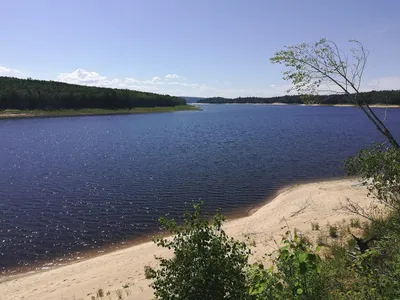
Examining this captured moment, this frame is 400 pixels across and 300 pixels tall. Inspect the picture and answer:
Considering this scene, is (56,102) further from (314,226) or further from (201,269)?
(201,269)

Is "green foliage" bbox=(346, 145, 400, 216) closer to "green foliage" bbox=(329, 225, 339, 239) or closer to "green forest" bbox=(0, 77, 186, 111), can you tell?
"green foliage" bbox=(329, 225, 339, 239)

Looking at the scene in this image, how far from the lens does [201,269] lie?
6570 mm

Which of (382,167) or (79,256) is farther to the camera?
(79,256)

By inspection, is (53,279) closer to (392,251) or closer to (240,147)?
(392,251)

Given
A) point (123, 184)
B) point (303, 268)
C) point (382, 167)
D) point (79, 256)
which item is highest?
point (382, 167)

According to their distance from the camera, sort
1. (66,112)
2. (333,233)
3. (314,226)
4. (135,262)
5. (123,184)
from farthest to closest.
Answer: (66,112) → (123,184) → (314,226) → (333,233) → (135,262)

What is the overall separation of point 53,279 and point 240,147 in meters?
Result: 42.2

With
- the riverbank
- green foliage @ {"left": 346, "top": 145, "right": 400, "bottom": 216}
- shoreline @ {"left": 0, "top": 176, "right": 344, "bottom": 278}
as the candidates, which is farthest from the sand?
the riverbank

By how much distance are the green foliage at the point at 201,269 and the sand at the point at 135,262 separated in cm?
616

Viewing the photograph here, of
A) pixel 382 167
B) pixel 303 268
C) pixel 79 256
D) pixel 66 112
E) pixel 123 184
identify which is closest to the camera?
pixel 303 268

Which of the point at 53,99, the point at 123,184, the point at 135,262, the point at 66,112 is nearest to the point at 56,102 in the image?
the point at 53,99

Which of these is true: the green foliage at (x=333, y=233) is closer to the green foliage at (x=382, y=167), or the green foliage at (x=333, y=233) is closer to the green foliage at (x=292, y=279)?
the green foliage at (x=382, y=167)

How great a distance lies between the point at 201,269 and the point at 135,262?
11137mm

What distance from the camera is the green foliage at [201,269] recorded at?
21.7 ft
